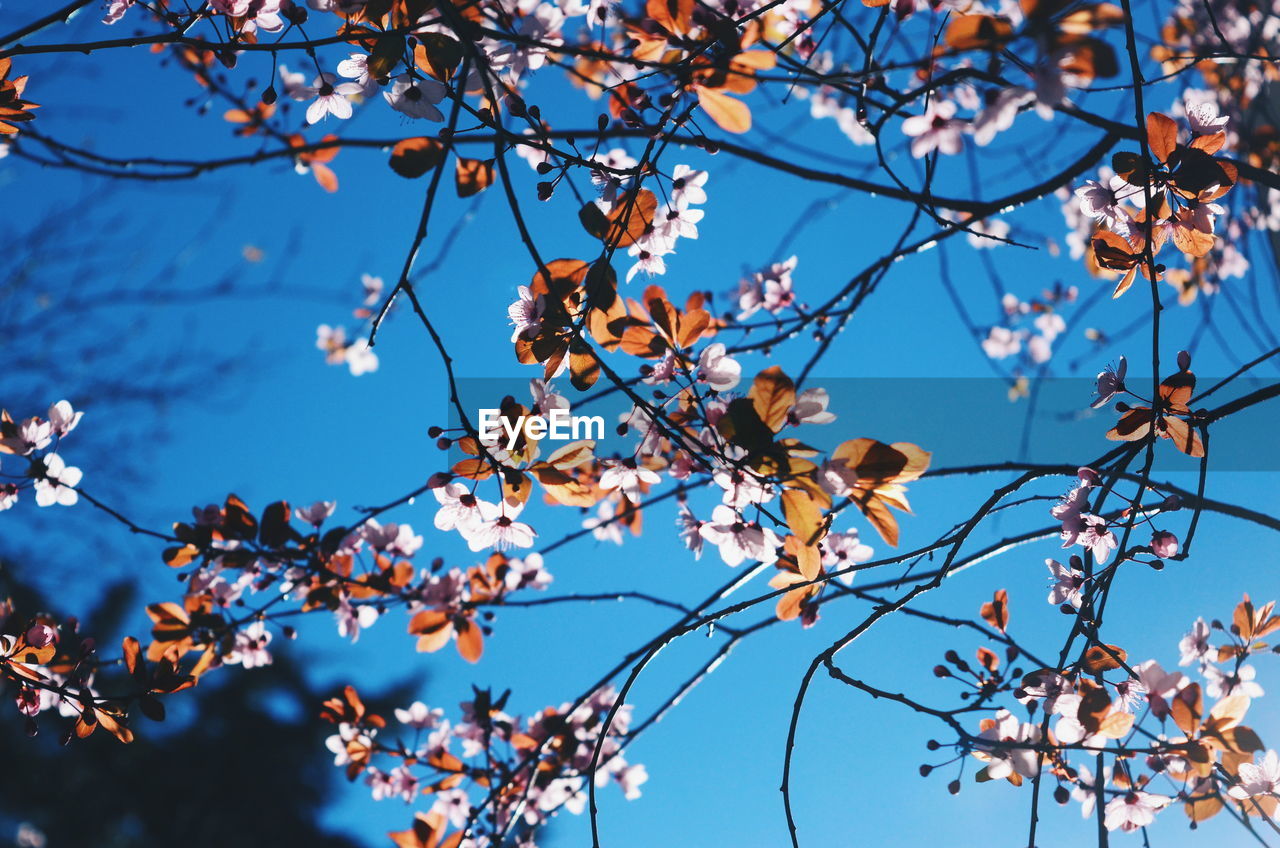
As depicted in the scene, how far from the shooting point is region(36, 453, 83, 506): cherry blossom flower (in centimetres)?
139

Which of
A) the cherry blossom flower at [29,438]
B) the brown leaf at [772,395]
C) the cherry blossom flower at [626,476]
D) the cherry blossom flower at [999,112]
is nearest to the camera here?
the cherry blossom flower at [999,112]

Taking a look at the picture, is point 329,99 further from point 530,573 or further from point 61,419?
point 530,573

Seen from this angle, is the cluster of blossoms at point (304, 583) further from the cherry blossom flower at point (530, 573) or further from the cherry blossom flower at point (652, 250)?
the cherry blossom flower at point (652, 250)

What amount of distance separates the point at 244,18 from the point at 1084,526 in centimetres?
161

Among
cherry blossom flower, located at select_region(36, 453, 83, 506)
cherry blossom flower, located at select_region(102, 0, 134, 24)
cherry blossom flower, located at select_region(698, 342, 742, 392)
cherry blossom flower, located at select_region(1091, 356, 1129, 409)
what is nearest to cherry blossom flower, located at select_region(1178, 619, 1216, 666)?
cherry blossom flower, located at select_region(1091, 356, 1129, 409)

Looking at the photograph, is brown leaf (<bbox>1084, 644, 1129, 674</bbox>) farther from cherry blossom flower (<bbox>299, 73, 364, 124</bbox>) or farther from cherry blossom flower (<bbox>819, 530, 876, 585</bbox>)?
cherry blossom flower (<bbox>299, 73, 364, 124</bbox>)

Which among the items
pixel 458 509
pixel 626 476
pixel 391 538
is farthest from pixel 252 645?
pixel 626 476

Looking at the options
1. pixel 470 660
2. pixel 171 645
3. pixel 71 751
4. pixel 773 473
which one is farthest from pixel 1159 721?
pixel 71 751

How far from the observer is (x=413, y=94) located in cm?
104

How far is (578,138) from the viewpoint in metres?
1.26

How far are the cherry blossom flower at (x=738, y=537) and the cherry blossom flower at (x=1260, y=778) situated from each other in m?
0.91

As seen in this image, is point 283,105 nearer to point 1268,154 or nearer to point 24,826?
point 1268,154

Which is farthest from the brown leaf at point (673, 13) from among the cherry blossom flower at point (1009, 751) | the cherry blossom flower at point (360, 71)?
the cherry blossom flower at point (1009, 751)

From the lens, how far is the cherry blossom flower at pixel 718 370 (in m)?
1.03
